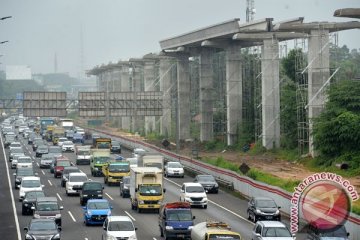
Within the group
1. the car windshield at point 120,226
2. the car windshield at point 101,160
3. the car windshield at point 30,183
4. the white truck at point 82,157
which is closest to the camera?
the car windshield at point 120,226

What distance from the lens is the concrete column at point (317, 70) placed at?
84.8m

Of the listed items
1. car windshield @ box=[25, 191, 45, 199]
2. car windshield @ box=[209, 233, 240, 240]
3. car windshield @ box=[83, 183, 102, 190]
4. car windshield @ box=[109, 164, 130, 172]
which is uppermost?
car windshield @ box=[209, 233, 240, 240]

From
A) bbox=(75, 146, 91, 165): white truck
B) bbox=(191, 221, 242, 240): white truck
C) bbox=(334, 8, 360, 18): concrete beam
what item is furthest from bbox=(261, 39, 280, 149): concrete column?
bbox=(191, 221, 242, 240): white truck

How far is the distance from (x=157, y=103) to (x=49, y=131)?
39080mm

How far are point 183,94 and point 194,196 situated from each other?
71.1 meters

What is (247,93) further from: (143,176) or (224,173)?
(143,176)

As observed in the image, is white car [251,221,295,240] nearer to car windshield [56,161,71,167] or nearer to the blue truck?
the blue truck

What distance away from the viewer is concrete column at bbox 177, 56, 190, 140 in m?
129

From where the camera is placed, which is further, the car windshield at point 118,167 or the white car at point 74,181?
the car windshield at point 118,167

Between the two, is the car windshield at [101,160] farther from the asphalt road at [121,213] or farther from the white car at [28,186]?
the white car at [28,186]

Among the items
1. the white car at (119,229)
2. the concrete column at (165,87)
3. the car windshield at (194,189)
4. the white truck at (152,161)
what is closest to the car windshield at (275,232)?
the white car at (119,229)

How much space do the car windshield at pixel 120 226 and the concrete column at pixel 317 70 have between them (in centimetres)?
4502

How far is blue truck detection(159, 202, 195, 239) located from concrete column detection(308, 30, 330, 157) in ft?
133

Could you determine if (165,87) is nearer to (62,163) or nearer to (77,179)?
(62,163)
